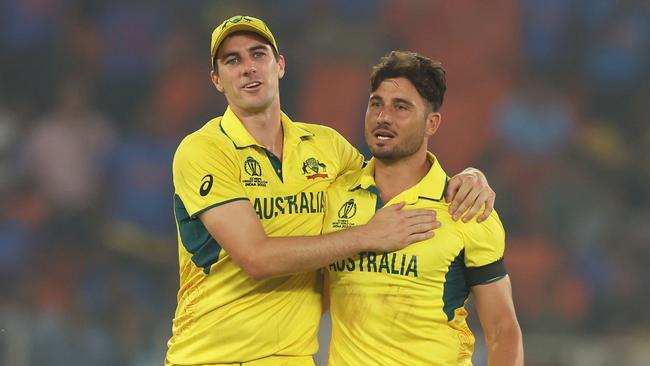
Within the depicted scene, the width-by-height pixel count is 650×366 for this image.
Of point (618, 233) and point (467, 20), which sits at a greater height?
point (467, 20)

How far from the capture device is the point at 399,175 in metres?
3.00

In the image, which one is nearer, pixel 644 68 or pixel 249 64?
pixel 249 64

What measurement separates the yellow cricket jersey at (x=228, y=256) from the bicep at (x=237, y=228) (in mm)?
29

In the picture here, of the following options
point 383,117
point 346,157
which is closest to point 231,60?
point 346,157

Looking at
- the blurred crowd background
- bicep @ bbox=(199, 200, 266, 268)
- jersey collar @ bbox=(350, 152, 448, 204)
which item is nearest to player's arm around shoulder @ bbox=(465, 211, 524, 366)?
jersey collar @ bbox=(350, 152, 448, 204)

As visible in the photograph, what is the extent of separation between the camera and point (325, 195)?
3.12 metres

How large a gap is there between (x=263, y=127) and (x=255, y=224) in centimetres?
42

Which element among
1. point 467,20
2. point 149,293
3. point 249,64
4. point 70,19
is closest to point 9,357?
point 149,293

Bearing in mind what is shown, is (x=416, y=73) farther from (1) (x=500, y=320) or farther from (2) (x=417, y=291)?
(1) (x=500, y=320)

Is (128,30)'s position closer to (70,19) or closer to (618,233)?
(70,19)

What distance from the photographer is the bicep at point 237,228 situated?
9.48 ft

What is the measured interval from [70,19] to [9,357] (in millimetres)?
2657

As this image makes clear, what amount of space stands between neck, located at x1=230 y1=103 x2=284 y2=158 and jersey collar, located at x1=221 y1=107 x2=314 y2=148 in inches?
1.1

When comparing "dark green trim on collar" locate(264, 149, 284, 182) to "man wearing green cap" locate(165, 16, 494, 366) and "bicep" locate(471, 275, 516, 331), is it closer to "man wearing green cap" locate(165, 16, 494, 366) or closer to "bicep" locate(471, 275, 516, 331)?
"man wearing green cap" locate(165, 16, 494, 366)
